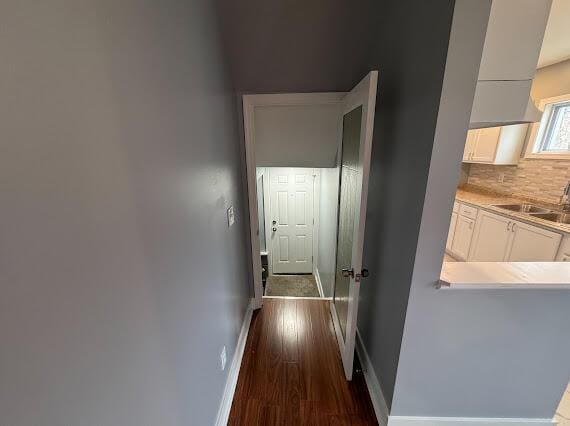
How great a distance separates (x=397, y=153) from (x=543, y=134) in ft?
11.6

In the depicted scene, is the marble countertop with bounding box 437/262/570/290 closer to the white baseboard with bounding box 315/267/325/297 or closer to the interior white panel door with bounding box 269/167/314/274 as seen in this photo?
the white baseboard with bounding box 315/267/325/297

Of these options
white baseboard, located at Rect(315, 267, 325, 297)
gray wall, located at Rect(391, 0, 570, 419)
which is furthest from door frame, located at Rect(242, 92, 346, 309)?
white baseboard, located at Rect(315, 267, 325, 297)

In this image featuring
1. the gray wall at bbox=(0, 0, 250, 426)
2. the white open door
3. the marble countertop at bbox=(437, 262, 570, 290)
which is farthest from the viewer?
the white open door

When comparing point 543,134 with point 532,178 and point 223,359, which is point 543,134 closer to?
point 532,178

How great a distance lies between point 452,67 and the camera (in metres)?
0.90

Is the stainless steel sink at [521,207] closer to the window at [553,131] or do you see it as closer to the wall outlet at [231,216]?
the window at [553,131]

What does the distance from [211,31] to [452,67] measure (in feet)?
4.26

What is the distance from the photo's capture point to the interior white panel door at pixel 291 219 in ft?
12.8

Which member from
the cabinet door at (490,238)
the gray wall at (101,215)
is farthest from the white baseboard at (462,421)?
the cabinet door at (490,238)

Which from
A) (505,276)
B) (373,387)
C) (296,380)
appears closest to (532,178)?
(505,276)

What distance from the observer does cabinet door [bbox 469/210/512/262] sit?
3.05m

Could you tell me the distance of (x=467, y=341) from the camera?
4.07 ft

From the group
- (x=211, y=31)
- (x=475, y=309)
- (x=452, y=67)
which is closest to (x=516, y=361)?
(x=475, y=309)

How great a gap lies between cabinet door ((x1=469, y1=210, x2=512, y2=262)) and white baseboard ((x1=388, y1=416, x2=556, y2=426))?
2308 mm
